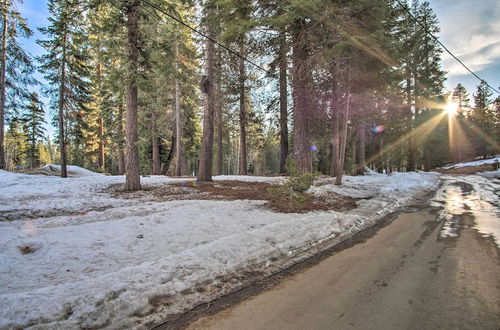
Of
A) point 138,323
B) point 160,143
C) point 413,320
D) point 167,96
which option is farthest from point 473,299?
point 160,143

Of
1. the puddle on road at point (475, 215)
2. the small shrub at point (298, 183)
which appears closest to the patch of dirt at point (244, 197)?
the small shrub at point (298, 183)

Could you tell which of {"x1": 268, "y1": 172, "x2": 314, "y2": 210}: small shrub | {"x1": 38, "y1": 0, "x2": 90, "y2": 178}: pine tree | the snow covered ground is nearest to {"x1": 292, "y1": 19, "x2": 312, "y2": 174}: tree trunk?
{"x1": 268, "y1": 172, "x2": 314, "y2": 210}: small shrub

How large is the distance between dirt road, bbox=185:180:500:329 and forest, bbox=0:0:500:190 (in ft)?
12.6

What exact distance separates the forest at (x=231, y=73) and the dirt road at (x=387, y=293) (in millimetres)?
3842

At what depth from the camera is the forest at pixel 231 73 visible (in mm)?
9641

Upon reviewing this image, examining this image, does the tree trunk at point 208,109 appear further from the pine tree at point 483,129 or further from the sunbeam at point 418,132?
the pine tree at point 483,129

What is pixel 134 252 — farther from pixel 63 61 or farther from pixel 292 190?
pixel 63 61

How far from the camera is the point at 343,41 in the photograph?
9.43 meters

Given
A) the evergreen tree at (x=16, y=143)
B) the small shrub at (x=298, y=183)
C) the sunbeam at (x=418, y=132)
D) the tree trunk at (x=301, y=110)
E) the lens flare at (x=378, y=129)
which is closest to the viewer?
the small shrub at (x=298, y=183)

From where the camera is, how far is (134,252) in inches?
167

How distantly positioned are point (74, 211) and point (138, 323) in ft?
17.9

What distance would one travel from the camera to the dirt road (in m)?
2.58

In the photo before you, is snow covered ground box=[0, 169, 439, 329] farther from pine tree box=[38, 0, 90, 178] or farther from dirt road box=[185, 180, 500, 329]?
pine tree box=[38, 0, 90, 178]

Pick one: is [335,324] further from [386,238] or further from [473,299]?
[386,238]
